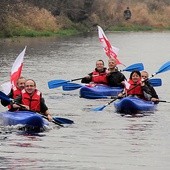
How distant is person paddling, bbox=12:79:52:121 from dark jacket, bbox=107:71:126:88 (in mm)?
5770

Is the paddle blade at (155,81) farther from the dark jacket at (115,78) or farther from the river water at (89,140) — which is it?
the dark jacket at (115,78)

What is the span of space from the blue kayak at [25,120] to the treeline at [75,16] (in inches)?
1142

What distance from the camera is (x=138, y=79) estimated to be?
1784 centimetres

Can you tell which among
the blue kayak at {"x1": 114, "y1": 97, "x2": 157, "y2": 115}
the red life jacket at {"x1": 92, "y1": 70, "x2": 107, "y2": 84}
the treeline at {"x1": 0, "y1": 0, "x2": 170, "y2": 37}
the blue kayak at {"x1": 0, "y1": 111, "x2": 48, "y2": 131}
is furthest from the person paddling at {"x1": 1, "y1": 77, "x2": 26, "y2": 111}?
the treeline at {"x1": 0, "y1": 0, "x2": 170, "y2": 37}

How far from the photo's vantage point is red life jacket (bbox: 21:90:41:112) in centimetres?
1484

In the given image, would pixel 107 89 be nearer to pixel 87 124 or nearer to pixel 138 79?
pixel 138 79

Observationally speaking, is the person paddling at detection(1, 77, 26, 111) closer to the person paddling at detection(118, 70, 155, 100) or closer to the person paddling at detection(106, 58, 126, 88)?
the person paddling at detection(118, 70, 155, 100)

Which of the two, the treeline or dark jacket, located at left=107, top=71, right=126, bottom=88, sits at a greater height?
the treeline

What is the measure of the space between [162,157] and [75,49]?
100 ft

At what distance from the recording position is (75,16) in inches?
2517

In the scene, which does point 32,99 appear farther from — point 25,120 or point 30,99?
point 25,120

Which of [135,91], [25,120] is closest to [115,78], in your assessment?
[135,91]

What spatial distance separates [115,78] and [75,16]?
43.7 m

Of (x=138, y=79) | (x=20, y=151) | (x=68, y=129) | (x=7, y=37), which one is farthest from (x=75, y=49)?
(x=20, y=151)
